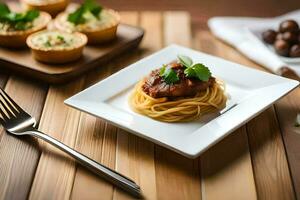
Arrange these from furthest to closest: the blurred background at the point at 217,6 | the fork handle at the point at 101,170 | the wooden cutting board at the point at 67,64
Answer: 1. the blurred background at the point at 217,6
2. the wooden cutting board at the point at 67,64
3. the fork handle at the point at 101,170

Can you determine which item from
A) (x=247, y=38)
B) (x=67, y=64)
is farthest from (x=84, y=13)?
(x=247, y=38)

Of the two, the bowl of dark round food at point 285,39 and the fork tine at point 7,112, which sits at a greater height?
the fork tine at point 7,112

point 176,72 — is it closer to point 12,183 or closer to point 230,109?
point 230,109

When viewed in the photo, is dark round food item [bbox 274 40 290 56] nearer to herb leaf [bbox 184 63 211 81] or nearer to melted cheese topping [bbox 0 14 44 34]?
herb leaf [bbox 184 63 211 81]

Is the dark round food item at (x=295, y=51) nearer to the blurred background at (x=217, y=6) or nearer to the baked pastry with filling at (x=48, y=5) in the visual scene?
the blurred background at (x=217, y=6)

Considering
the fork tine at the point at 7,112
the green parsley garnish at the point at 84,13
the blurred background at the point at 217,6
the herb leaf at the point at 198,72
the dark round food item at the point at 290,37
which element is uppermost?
the herb leaf at the point at 198,72

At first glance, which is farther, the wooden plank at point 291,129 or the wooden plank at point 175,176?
the wooden plank at point 291,129

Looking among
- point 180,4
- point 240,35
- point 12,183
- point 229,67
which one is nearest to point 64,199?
point 12,183

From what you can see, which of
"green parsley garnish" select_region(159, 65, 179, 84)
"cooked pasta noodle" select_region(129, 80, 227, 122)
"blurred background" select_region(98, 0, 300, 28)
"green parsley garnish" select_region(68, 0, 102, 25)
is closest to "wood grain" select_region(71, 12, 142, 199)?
"cooked pasta noodle" select_region(129, 80, 227, 122)

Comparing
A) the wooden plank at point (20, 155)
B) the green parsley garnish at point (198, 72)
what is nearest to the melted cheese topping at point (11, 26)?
the wooden plank at point (20, 155)
